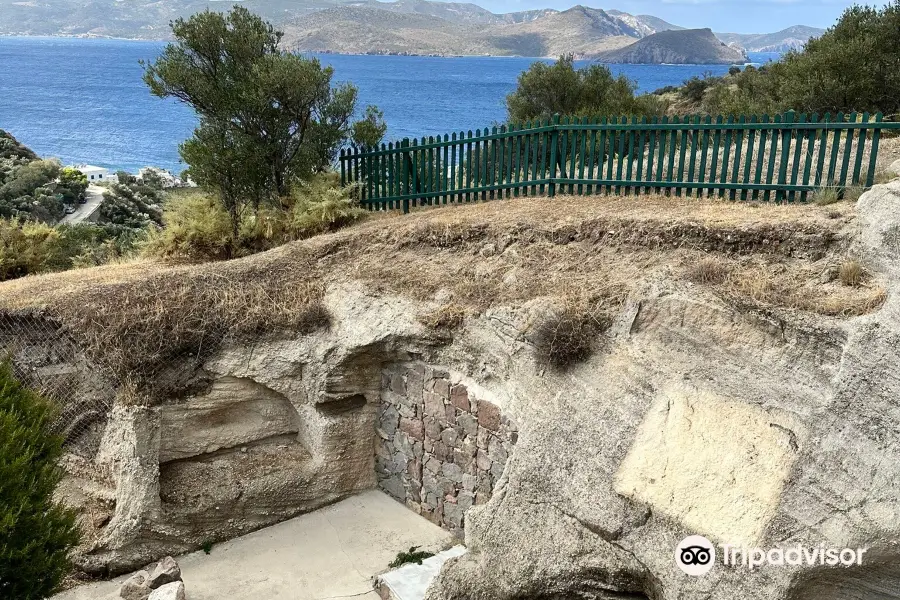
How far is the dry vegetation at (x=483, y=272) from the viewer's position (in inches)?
332

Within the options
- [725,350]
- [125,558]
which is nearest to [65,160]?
[125,558]

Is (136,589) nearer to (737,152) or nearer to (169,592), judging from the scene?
(169,592)

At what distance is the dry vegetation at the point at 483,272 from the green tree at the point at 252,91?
2986 mm

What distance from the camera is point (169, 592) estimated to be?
8.44m

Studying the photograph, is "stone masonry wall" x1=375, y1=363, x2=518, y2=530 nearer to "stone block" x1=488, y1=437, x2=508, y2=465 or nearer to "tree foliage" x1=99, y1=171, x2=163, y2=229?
"stone block" x1=488, y1=437, x2=508, y2=465

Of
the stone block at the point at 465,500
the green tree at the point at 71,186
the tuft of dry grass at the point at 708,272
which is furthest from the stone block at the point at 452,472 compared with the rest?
the green tree at the point at 71,186

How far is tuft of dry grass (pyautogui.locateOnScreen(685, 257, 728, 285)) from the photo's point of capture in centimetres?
812

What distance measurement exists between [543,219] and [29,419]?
759 cm

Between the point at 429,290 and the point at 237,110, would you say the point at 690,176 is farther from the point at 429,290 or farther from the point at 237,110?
the point at 237,110

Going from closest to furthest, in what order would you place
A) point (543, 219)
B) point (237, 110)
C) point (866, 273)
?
point (866, 273)
point (543, 219)
point (237, 110)

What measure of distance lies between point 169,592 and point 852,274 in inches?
349

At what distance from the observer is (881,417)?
5848 millimetres

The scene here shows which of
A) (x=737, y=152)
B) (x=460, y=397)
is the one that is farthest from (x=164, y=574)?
(x=737, y=152)

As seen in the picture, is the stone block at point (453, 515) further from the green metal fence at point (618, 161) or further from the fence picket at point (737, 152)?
the fence picket at point (737, 152)
